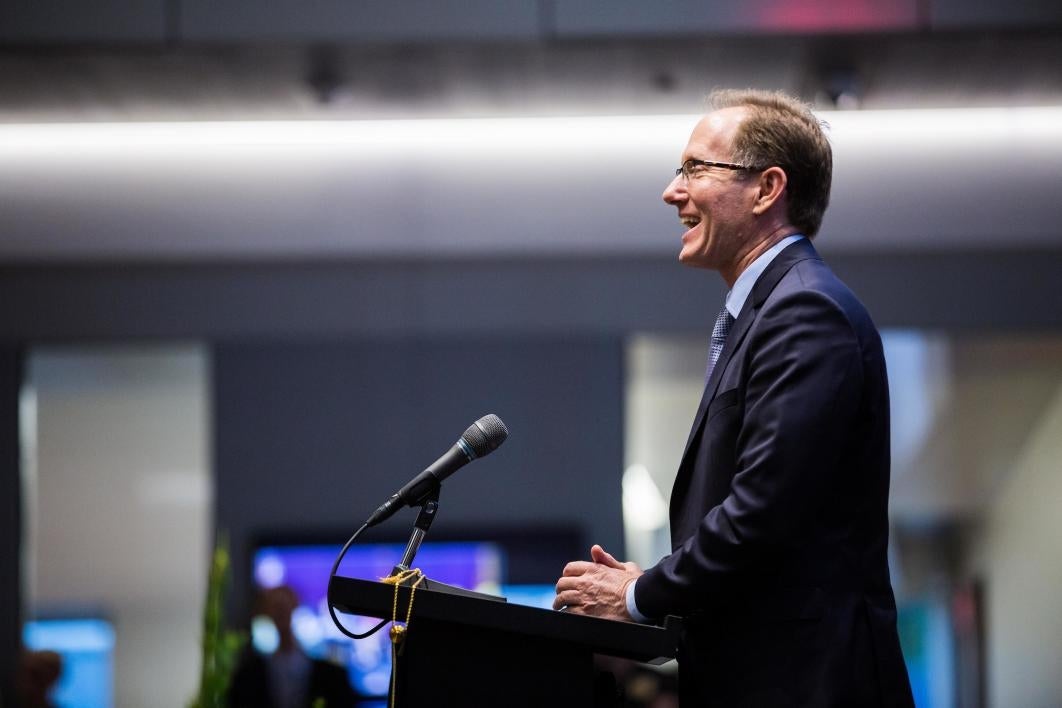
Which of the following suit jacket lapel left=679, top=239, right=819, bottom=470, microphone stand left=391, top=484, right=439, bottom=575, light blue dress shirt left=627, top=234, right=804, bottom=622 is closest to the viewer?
microphone stand left=391, top=484, right=439, bottom=575

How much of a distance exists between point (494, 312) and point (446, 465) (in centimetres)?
336

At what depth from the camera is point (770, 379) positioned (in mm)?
1748

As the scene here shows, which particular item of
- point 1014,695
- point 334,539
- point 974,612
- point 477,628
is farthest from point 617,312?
point 477,628

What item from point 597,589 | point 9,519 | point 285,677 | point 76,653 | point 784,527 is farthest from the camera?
point 76,653

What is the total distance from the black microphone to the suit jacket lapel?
1.00 ft

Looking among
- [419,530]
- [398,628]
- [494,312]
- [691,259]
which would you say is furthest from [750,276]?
[494,312]

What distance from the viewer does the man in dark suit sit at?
5.55 ft

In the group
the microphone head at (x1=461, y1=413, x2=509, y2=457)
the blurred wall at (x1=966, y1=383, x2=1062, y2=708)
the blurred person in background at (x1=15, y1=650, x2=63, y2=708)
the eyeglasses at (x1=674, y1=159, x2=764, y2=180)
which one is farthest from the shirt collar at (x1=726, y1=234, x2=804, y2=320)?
the blurred person in background at (x1=15, y1=650, x2=63, y2=708)

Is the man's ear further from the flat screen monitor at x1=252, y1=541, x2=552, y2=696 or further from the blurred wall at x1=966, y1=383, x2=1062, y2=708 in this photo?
the blurred wall at x1=966, y1=383, x2=1062, y2=708

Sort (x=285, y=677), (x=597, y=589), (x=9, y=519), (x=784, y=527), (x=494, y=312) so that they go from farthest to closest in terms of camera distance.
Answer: (x=494, y=312) → (x=9, y=519) → (x=285, y=677) → (x=597, y=589) → (x=784, y=527)

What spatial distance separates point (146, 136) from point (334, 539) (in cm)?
195

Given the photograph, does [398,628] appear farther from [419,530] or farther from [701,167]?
[701,167]

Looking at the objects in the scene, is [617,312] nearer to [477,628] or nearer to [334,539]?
[334,539]

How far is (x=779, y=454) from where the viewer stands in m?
1.68
